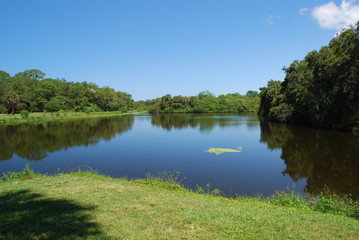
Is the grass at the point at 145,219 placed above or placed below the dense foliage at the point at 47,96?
below

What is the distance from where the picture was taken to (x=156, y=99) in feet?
439

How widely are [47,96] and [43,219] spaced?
96.4 meters

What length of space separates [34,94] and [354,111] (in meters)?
89.4

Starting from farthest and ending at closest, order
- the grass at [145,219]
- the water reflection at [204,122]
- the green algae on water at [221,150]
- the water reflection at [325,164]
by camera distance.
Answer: the water reflection at [204,122] → the green algae on water at [221,150] → the water reflection at [325,164] → the grass at [145,219]

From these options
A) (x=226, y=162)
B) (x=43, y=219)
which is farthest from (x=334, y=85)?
(x=43, y=219)

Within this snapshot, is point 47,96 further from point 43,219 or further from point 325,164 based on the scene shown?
point 43,219

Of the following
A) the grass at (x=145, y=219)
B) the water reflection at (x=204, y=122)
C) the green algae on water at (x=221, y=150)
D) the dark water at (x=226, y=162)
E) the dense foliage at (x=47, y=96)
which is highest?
the dense foliage at (x=47, y=96)

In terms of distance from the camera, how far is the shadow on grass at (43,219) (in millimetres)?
4758

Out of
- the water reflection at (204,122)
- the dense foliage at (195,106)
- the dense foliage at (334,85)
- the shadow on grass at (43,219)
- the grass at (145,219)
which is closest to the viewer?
the shadow on grass at (43,219)

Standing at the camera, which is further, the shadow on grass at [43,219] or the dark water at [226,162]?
the dark water at [226,162]

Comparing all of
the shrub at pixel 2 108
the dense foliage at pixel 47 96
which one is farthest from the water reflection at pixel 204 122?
the shrub at pixel 2 108

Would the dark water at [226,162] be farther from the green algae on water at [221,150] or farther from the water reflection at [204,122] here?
the water reflection at [204,122]

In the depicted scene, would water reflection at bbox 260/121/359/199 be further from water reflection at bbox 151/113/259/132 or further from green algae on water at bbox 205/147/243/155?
water reflection at bbox 151/113/259/132

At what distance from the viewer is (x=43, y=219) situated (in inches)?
218
